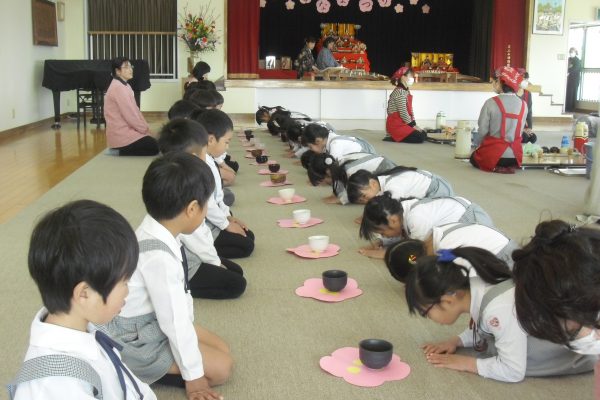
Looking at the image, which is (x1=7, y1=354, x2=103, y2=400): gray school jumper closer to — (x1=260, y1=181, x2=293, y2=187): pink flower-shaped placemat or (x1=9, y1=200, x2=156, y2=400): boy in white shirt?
(x1=9, y1=200, x2=156, y2=400): boy in white shirt

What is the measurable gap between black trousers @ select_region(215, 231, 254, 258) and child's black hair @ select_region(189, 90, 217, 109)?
207 centimetres

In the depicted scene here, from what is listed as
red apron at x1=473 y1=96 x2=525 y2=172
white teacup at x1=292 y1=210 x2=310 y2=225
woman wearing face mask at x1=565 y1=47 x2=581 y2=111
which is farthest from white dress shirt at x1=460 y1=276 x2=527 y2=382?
woman wearing face mask at x1=565 y1=47 x2=581 y2=111

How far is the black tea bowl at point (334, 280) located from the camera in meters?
2.52

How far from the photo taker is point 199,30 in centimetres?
1015

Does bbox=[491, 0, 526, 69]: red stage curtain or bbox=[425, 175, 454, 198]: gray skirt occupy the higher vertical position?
bbox=[491, 0, 526, 69]: red stage curtain

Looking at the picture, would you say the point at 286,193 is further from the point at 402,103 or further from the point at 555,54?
the point at 555,54

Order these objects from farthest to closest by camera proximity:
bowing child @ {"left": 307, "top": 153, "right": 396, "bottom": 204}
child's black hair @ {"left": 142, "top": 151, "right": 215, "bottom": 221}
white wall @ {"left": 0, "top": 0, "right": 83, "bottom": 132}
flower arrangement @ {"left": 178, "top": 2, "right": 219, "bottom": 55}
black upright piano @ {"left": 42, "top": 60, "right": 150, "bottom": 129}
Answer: flower arrangement @ {"left": 178, "top": 2, "right": 219, "bottom": 55} < black upright piano @ {"left": 42, "top": 60, "right": 150, "bottom": 129} < white wall @ {"left": 0, "top": 0, "right": 83, "bottom": 132} < bowing child @ {"left": 307, "top": 153, "right": 396, "bottom": 204} < child's black hair @ {"left": 142, "top": 151, "right": 215, "bottom": 221}

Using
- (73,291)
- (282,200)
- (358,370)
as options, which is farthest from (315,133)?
(73,291)

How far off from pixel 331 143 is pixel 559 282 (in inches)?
126

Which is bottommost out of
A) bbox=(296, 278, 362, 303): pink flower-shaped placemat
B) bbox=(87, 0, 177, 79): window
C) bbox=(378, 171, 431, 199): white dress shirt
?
bbox=(296, 278, 362, 303): pink flower-shaped placemat

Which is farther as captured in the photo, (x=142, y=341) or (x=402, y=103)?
(x=402, y=103)

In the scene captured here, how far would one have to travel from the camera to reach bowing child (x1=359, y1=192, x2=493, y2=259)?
2.63 metres

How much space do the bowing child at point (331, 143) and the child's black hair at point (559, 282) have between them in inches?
115

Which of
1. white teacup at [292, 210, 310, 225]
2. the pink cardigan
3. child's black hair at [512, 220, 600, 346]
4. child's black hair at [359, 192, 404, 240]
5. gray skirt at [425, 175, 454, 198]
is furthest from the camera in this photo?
the pink cardigan
